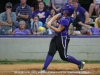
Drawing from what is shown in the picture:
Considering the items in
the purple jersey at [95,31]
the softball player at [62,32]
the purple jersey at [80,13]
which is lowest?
the purple jersey at [95,31]

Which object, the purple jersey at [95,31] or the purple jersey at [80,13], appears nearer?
the purple jersey at [95,31]

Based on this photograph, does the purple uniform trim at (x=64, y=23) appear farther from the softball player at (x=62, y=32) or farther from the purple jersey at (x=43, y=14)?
the purple jersey at (x=43, y=14)

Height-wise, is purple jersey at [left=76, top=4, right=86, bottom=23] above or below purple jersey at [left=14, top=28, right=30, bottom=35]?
above

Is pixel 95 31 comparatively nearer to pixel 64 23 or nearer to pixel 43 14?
pixel 43 14

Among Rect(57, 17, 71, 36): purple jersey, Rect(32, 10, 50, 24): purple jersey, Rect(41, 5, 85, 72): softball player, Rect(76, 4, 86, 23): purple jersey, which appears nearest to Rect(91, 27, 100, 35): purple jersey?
Rect(76, 4, 86, 23): purple jersey

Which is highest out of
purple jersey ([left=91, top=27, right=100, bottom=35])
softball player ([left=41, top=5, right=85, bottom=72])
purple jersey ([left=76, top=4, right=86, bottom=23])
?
softball player ([left=41, top=5, right=85, bottom=72])

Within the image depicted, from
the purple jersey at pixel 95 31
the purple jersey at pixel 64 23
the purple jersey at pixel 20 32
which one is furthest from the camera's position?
the purple jersey at pixel 95 31

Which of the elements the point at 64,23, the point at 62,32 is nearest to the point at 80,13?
the point at 62,32

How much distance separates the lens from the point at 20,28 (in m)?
12.3

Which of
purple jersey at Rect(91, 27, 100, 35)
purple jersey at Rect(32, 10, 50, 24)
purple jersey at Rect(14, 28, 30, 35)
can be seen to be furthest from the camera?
purple jersey at Rect(32, 10, 50, 24)

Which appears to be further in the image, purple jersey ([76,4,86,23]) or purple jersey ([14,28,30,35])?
purple jersey ([76,4,86,23])

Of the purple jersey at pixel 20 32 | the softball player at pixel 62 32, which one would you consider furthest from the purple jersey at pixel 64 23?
the purple jersey at pixel 20 32

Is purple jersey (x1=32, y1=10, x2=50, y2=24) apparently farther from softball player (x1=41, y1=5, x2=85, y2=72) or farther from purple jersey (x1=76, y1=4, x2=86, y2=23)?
softball player (x1=41, y1=5, x2=85, y2=72)

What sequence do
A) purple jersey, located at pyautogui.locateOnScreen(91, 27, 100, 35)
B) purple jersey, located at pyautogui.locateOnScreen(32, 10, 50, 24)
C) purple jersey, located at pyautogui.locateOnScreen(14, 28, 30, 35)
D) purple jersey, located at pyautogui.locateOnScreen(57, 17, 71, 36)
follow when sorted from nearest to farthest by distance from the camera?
A: 1. purple jersey, located at pyautogui.locateOnScreen(57, 17, 71, 36)
2. purple jersey, located at pyautogui.locateOnScreen(14, 28, 30, 35)
3. purple jersey, located at pyautogui.locateOnScreen(91, 27, 100, 35)
4. purple jersey, located at pyautogui.locateOnScreen(32, 10, 50, 24)
